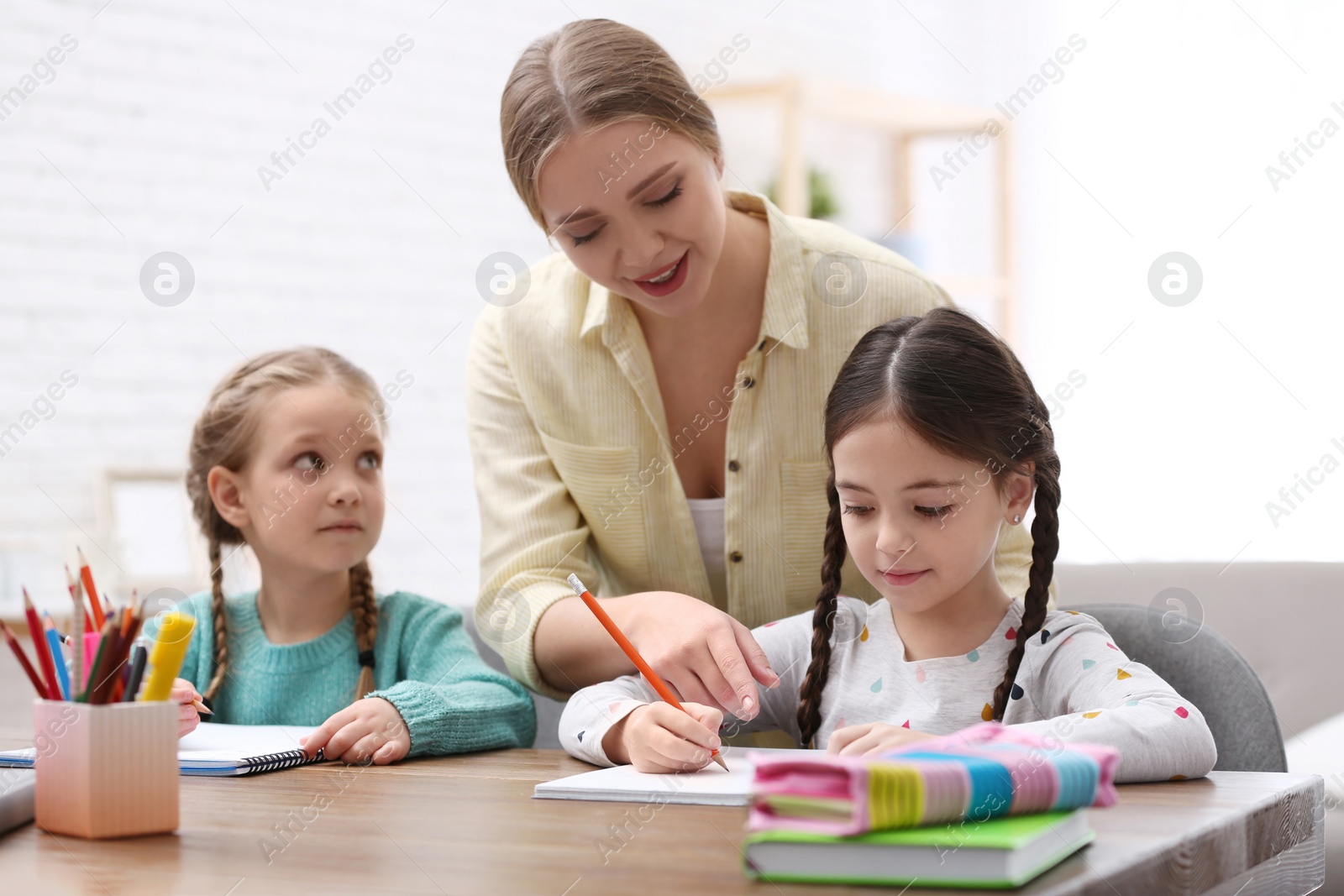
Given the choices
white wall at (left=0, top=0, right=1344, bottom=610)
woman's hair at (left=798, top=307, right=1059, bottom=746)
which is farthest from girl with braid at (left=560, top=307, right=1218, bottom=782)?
white wall at (left=0, top=0, right=1344, bottom=610)

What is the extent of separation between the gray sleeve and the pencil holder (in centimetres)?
62

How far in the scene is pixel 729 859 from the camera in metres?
0.74

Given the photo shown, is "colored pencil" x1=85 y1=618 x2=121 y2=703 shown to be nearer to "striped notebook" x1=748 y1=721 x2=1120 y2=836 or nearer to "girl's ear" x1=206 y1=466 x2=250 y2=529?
"striped notebook" x1=748 y1=721 x2=1120 y2=836

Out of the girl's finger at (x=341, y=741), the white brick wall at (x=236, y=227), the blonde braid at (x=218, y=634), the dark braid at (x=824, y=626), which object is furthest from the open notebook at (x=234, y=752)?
the white brick wall at (x=236, y=227)

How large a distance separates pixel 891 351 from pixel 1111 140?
10.4ft

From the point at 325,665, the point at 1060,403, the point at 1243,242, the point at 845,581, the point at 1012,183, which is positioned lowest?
the point at 325,665

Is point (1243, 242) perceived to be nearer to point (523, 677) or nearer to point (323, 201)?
point (323, 201)

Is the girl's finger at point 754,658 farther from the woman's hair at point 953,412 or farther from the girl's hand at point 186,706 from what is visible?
the girl's hand at point 186,706

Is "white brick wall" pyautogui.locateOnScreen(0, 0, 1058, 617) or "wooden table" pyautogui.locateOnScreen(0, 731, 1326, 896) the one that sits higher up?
"white brick wall" pyautogui.locateOnScreen(0, 0, 1058, 617)

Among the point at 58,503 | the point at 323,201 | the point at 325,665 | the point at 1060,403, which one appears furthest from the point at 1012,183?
the point at 325,665

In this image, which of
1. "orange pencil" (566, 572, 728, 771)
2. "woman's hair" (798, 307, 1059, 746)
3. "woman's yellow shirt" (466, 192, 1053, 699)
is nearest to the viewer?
"orange pencil" (566, 572, 728, 771)

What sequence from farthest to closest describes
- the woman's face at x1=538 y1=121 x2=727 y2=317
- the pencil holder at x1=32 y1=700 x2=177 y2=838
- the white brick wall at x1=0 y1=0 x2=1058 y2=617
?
the white brick wall at x1=0 y1=0 x2=1058 y2=617
the woman's face at x1=538 y1=121 x2=727 y2=317
the pencil holder at x1=32 y1=700 x2=177 y2=838

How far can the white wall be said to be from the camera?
10.1 ft

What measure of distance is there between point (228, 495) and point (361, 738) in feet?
2.01
